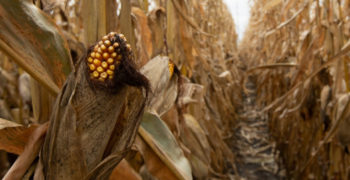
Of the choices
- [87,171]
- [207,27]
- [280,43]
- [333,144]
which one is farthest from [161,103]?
[280,43]

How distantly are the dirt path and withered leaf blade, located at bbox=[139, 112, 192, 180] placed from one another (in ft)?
5.24

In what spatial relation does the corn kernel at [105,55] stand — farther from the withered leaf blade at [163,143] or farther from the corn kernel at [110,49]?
the withered leaf blade at [163,143]

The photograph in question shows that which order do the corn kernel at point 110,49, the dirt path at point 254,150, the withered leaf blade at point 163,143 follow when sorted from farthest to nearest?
the dirt path at point 254,150, the withered leaf blade at point 163,143, the corn kernel at point 110,49

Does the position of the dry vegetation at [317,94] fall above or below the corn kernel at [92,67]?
below

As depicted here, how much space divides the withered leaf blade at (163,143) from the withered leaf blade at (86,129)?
0.31 ft

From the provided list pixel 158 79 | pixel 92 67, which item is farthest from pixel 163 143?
pixel 92 67

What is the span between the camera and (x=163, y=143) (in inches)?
21.1

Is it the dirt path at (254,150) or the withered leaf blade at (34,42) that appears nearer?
the withered leaf blade at (34,42)

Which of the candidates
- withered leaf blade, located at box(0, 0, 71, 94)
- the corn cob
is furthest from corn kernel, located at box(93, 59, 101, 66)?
withered leaf blade, located at box(0, 0, 71, 94)

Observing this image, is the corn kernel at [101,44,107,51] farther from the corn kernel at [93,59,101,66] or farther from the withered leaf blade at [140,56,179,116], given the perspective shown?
the withered leaf blade at [140,56,179,116]

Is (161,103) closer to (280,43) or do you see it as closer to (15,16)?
(15,16)

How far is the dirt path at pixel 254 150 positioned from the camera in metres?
2.11

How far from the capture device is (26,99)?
1074 mm

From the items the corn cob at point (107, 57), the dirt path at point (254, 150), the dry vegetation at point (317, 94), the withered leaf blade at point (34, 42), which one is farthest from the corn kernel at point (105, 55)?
the dirt path at point (254, 150)
